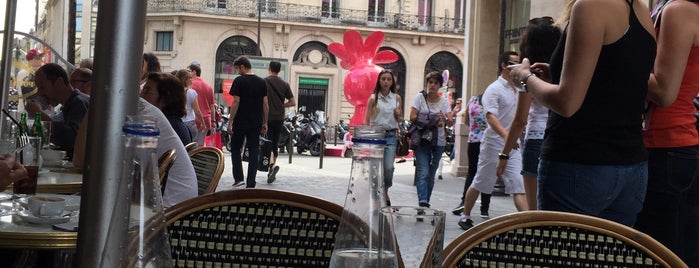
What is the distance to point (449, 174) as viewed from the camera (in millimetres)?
15930

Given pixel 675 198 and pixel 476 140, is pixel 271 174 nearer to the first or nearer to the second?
pixel 476 140

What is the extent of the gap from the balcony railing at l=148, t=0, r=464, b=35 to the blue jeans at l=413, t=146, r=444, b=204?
33.6 metres

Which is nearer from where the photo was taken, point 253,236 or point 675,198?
point 253,236

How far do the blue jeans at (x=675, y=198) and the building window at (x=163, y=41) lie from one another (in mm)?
40205

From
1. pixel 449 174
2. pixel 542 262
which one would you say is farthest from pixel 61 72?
pixel 449 174

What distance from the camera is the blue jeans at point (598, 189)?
2525mm

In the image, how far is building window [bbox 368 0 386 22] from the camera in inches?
1697

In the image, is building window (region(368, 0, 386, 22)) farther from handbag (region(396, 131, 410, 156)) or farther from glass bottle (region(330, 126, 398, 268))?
glass bottle (region(330, 126, 398, 268))

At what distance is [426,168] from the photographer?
8398 mm

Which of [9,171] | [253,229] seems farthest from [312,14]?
[253,229]

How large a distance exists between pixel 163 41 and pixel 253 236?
41.4 m

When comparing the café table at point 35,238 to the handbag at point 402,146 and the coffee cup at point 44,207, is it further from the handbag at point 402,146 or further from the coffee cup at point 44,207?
the handbag at point 402,146

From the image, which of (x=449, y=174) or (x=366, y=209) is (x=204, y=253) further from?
(x=449, y=174)

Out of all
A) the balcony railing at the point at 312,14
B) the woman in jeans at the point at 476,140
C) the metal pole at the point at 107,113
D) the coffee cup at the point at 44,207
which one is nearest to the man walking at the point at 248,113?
the woman in jeans at the point at 476,140
